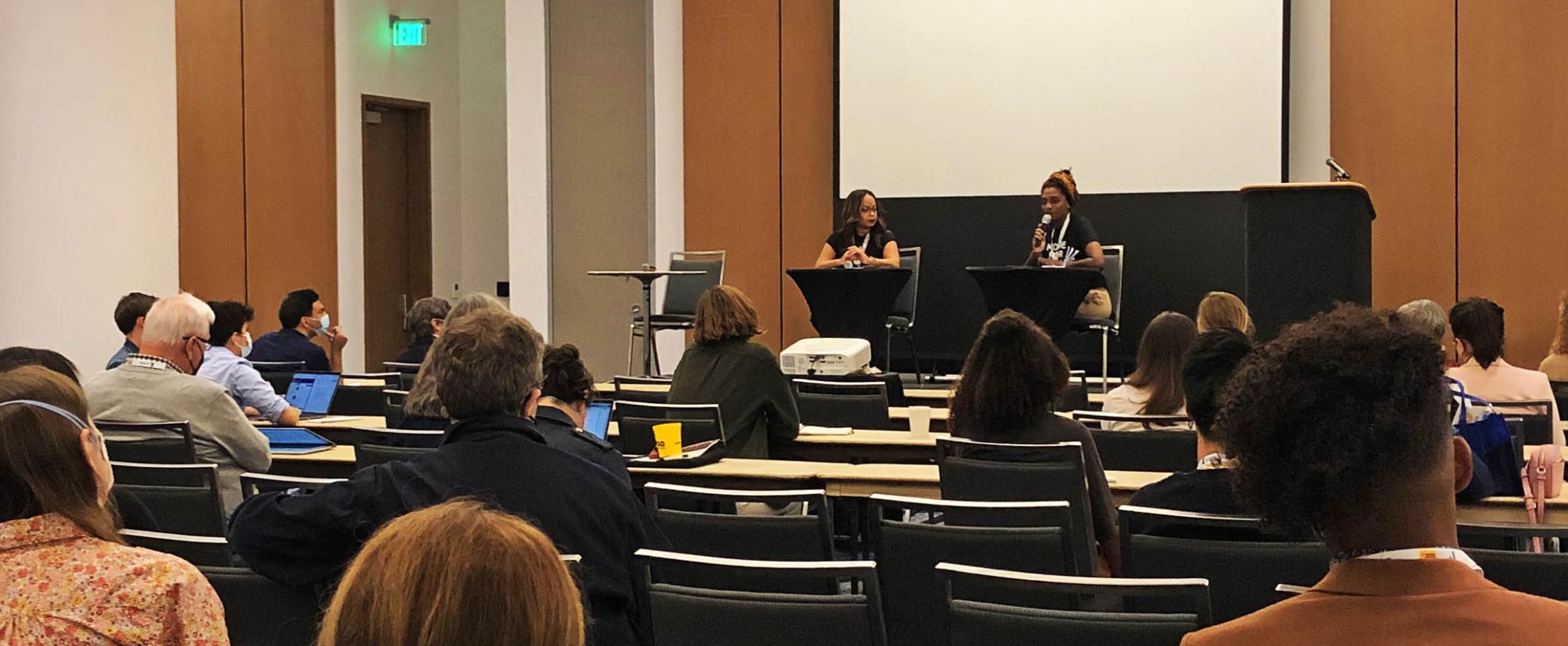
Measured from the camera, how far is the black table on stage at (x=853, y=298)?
30.3 ft

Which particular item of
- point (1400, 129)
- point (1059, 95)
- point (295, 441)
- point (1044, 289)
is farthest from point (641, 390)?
point (1400, 129)

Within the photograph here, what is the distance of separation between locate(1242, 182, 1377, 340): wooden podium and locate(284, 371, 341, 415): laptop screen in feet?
13.4

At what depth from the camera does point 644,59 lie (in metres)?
12.4

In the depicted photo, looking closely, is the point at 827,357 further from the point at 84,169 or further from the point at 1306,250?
the point at 84,169

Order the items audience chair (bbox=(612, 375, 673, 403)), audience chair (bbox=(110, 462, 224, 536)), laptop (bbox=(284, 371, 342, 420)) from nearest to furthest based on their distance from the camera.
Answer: audience chair (bbox=(110, 462, 224, 536)) < laptop (bbox=(284, 371, 342, 420)) < audience chair (bbox=(612, 375, 673, 403))

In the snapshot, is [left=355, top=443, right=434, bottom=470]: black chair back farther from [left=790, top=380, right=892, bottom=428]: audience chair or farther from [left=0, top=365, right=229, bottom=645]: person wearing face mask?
[left=790, top=380, right=892, bottom=428]: audience chair

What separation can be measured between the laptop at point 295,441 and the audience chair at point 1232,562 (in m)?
3.18

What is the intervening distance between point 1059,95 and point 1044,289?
2.49 metres

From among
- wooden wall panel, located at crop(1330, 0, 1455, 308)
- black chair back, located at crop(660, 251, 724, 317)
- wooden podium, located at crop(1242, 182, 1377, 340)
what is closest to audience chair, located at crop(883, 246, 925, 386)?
black chair back, located at crop(660, 251, 724, 317)

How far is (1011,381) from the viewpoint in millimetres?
4402

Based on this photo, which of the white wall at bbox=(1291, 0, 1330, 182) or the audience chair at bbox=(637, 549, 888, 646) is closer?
the audience chair at bbox=(637, 549, 888, 646)

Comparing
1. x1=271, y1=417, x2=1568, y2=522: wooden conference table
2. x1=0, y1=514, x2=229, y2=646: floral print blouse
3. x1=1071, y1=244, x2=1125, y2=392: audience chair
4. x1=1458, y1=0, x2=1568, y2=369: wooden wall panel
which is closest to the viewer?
x1=0, y1=514, x2=229, y2=646: floral print blouse

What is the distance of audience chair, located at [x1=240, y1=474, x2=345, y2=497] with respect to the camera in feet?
12.6

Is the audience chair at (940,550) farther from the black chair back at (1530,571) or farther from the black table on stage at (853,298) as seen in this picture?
the black table on stage at (853,298)
